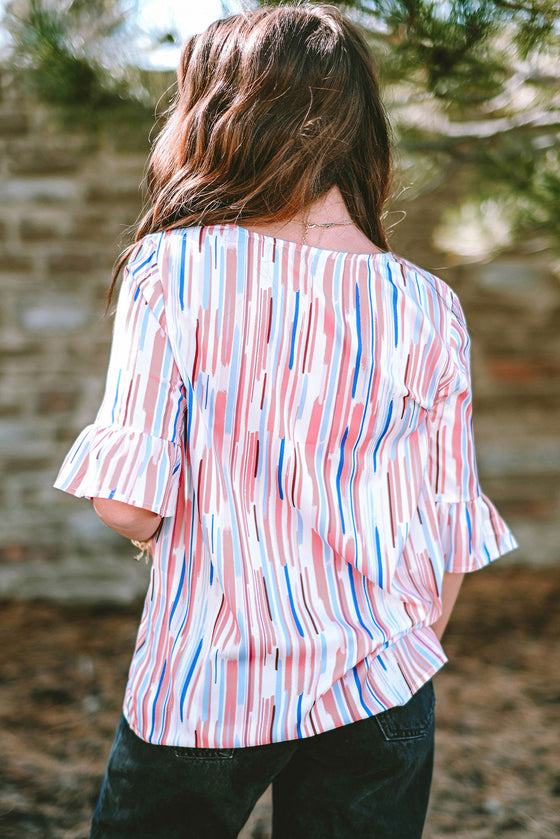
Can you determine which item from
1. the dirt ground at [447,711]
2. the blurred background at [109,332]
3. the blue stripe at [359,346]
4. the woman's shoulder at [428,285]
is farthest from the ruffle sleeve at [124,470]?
the dirt ground at [447,711]

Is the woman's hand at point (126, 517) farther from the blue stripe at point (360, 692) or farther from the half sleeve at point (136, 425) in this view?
the blue stripe at point (360, 692)

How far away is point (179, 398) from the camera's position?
78 cm

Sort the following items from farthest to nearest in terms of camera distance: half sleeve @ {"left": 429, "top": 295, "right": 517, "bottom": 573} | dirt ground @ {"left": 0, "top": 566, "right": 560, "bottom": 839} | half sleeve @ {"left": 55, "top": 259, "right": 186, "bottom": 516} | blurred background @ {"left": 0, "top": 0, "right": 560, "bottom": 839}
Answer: dirt ground @ {"left": 0, "top": 566, "right": 560, "bottom": 839} < blurred background @ {"left": 0, "top": 0, "right": 560, "bottom": 839} < half sleeve @ {"left": 429, "top": 295, "right": 517, "bottom": 573} < half sleeve @ {"left": 55, "top": 259, "right": 186, "bottom": 516}

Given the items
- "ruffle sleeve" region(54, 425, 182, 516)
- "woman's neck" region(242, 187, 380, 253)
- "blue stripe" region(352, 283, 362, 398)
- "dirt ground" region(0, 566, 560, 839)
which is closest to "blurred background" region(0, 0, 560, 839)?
"dirt ground" region(0, 566, 560, 839)

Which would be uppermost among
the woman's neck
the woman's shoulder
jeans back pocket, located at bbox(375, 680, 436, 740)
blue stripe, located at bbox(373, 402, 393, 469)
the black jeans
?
the woman's neck

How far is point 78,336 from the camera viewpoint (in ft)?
9.18

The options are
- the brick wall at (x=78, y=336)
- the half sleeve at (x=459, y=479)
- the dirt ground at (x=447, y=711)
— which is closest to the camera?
the half sleeve at (x=459, y=479)

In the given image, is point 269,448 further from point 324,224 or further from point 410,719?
point 410,719

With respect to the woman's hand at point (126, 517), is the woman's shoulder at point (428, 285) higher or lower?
higher

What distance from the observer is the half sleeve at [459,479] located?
909 millimetres

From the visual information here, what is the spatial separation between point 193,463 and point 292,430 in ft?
0.38

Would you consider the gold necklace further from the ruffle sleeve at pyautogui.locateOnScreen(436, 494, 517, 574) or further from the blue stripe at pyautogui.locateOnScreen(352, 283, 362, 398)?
the ruffle sleeve at pyautogui.locateOnScreen(436, 494, 517, 574)

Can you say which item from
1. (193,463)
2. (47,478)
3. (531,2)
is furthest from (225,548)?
(47,478)

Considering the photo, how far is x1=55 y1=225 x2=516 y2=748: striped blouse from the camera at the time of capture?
2.49 ft
